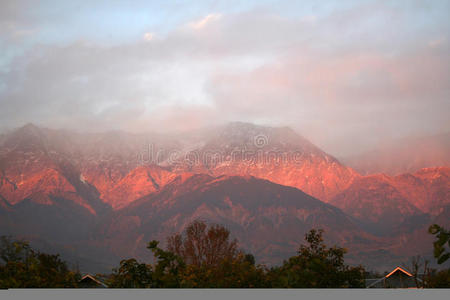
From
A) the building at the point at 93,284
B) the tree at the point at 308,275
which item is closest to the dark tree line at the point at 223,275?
the tree at the point at 308,275

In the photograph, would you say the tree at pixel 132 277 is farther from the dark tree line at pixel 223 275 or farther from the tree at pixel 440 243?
the tree at pixel 440 243

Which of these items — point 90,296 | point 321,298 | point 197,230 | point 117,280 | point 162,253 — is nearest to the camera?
point 321,298

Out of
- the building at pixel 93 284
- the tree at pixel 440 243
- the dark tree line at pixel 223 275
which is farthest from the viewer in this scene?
the building at pixel 93 284

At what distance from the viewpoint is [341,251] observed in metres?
18.0

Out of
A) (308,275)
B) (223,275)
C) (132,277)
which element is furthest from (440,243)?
(132,277)

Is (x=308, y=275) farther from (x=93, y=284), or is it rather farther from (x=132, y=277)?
(x=93, y=284)

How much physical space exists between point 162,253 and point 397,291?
469cm

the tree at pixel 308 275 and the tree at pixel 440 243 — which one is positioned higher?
the tree at pixel 440 243

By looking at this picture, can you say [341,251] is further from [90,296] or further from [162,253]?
[90,296]

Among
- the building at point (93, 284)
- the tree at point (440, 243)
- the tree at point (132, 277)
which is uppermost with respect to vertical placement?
the tree at point (440, 243)

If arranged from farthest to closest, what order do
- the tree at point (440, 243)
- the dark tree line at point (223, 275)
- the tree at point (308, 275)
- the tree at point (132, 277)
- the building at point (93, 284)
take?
the building at point (93, 284) → the tree at point (132, 277) → the dark tree line at point (223, 275) → the tree at point (308, 275) → the tree at point (440, 243)

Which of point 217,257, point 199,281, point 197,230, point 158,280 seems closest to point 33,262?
point 158,280

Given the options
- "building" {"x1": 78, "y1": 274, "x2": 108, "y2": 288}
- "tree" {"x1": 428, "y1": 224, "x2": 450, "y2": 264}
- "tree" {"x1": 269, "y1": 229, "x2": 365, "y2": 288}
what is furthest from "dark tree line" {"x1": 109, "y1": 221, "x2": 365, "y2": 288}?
"tree" {"x1": 428, "y1": 224, "x2": 450, "y2": 264}

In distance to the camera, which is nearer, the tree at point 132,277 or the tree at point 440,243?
the tree at point 440,243
